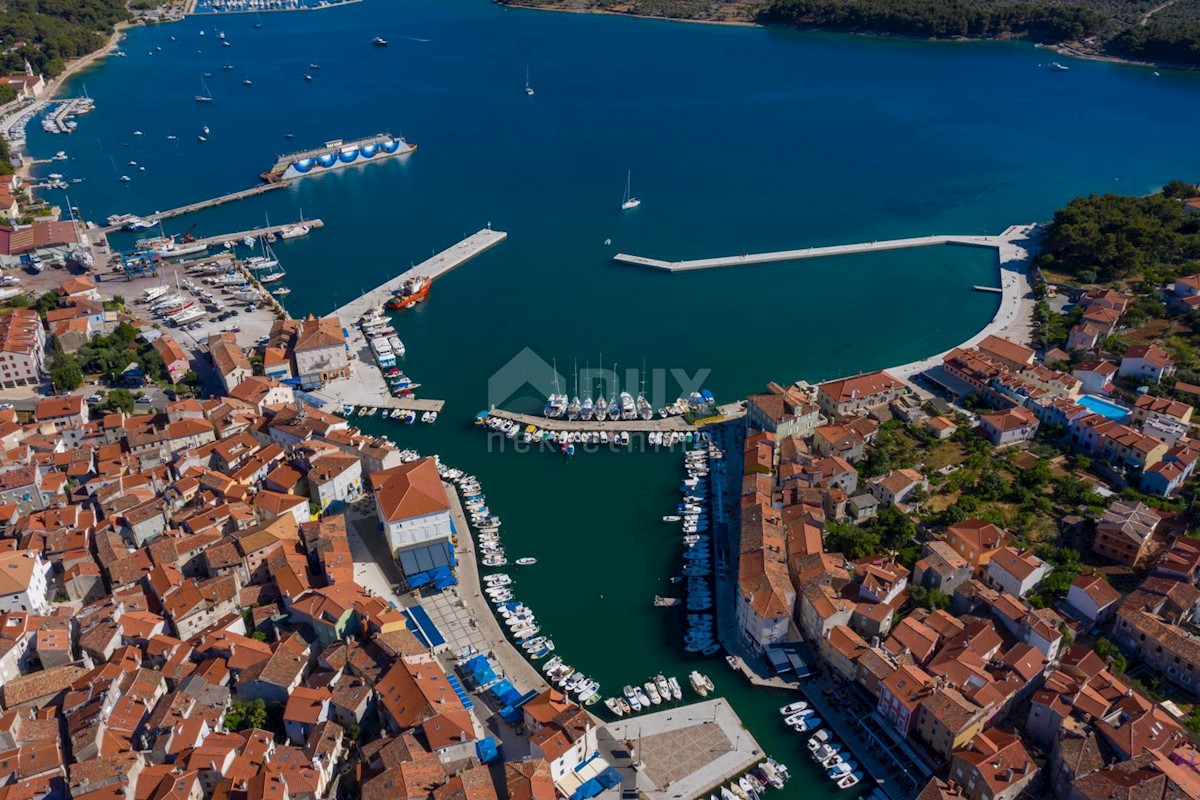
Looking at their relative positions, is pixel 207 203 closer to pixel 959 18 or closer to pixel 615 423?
pixel 615 423

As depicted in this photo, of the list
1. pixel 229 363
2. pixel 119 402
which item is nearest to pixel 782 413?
pixel 229 363

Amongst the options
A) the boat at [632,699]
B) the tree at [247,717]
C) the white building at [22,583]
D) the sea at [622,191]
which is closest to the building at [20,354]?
the sea at [622,191]

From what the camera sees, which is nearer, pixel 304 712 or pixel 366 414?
pixel 304 712

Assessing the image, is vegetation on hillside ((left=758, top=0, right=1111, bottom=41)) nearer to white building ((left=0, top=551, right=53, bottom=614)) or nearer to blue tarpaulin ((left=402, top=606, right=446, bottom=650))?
blue tarpaulin ((left=402, top=606, right=446, bottom=650))

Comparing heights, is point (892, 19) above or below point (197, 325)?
above

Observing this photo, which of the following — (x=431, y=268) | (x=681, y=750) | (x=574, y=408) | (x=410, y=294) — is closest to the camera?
(x=681, y=750)

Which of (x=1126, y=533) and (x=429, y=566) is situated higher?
(x=1126, y=533)

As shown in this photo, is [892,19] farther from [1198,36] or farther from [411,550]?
[411,550]

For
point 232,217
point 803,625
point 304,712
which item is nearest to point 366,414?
point 304,712
